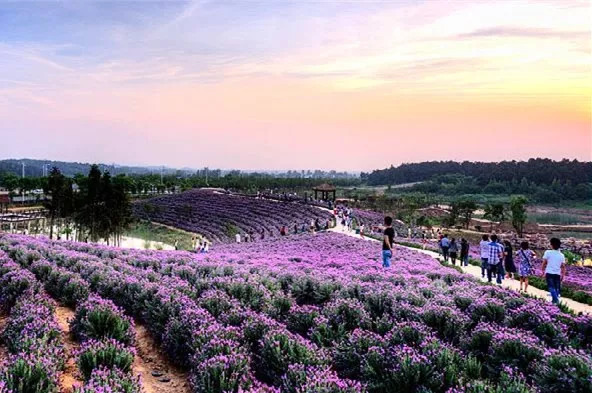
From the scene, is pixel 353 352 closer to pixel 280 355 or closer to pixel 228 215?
pixel 280 355

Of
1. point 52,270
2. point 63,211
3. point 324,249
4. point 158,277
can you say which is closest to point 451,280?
point 158,277

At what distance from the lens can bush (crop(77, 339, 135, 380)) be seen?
6793 millimetres

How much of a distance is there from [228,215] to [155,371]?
64220 millimetres

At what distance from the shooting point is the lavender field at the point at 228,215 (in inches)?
2298

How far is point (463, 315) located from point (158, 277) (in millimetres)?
7541

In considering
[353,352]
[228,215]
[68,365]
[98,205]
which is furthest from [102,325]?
[228,215]

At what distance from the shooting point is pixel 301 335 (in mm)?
8703

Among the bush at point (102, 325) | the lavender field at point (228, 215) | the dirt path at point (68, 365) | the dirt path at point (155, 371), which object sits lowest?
the lavender field at point (228, 215)

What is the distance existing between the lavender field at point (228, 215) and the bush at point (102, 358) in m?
40.4

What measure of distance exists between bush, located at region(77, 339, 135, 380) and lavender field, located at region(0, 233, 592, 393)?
0.02m

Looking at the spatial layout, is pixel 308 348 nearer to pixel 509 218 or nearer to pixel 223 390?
pixel 223 390

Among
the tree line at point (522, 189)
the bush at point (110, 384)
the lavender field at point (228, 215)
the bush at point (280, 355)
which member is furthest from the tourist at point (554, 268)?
the tree line at point (522, 189)

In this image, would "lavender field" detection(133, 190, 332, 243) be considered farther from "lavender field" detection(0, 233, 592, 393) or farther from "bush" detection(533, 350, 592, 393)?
"bush" detection(533, 350, 592, 393)

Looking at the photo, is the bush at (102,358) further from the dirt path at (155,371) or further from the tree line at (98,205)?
the tree line at (98,205)
